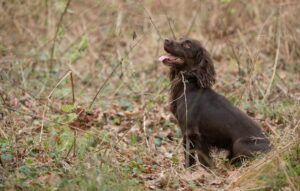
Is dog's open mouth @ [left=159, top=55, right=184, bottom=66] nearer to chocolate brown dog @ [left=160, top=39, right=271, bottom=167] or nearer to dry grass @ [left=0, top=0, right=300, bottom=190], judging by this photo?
chocolate brown dog @ [left=160, top=39, right=271, bottom=167]

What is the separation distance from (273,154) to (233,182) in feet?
1.48

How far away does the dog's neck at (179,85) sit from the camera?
7.73 m

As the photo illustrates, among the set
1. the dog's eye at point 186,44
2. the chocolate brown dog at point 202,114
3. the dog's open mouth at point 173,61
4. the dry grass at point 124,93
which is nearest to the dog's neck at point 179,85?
the chocolate brown dog at point 202,114

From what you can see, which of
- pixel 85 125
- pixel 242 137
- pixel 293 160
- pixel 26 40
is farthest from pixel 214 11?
pixel 293 160

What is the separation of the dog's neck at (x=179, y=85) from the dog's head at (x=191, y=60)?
46 mm

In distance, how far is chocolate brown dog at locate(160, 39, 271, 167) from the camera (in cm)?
730

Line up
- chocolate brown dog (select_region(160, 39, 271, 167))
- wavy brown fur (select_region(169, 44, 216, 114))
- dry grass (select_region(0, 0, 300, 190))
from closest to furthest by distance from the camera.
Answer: dry grass (select_region(0, 0, 300, 190)) → chocolate brown dog (select_region(160, 39, 271, 167)) → wavy brown fur (select_region(169, 44, 216, 114))

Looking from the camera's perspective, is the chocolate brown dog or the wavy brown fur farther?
the wavy brown fur

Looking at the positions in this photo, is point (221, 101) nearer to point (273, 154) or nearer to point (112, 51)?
point (273, 154)

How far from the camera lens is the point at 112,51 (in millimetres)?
12727

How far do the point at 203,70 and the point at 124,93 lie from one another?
3.15 m

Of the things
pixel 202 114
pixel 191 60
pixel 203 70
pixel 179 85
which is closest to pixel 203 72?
pixel 203 70

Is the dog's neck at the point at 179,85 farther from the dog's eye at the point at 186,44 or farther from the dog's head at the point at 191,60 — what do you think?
the dog's eye at the point at 186,44

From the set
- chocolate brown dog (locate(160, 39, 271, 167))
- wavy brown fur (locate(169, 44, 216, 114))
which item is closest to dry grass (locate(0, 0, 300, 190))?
chocolate brown dog (locate(160, 39, 271, 167))
